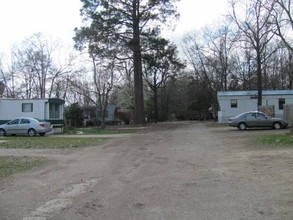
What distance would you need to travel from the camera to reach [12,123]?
36.2 m

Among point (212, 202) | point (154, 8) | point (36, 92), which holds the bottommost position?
point (212, 202)

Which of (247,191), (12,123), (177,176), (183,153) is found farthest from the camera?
(12,123)

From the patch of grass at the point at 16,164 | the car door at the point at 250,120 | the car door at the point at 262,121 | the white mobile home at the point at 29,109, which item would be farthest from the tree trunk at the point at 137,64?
the patch of grass at the point at 16,164

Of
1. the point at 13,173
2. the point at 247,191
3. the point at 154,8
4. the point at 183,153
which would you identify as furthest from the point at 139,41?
the point at 247,191

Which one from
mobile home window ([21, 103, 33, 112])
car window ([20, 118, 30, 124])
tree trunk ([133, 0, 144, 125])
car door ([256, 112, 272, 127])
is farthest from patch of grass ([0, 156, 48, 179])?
tree trunk ([133, 0, 144, 125])

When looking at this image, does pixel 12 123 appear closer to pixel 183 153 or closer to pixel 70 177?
pixel 183 153

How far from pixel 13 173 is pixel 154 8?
142 ft

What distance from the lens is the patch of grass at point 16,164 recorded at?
45.8ft

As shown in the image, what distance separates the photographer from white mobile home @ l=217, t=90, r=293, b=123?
2157 inches

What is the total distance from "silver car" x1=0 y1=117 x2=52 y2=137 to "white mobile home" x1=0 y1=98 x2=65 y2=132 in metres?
4.11

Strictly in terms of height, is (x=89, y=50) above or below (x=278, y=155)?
above

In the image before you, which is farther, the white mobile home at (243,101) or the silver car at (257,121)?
the white mobile home at (243,101)

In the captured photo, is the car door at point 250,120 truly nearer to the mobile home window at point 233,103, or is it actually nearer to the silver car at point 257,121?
the silver car at point 257,121

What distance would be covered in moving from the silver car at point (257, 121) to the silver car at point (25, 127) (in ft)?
49.9
